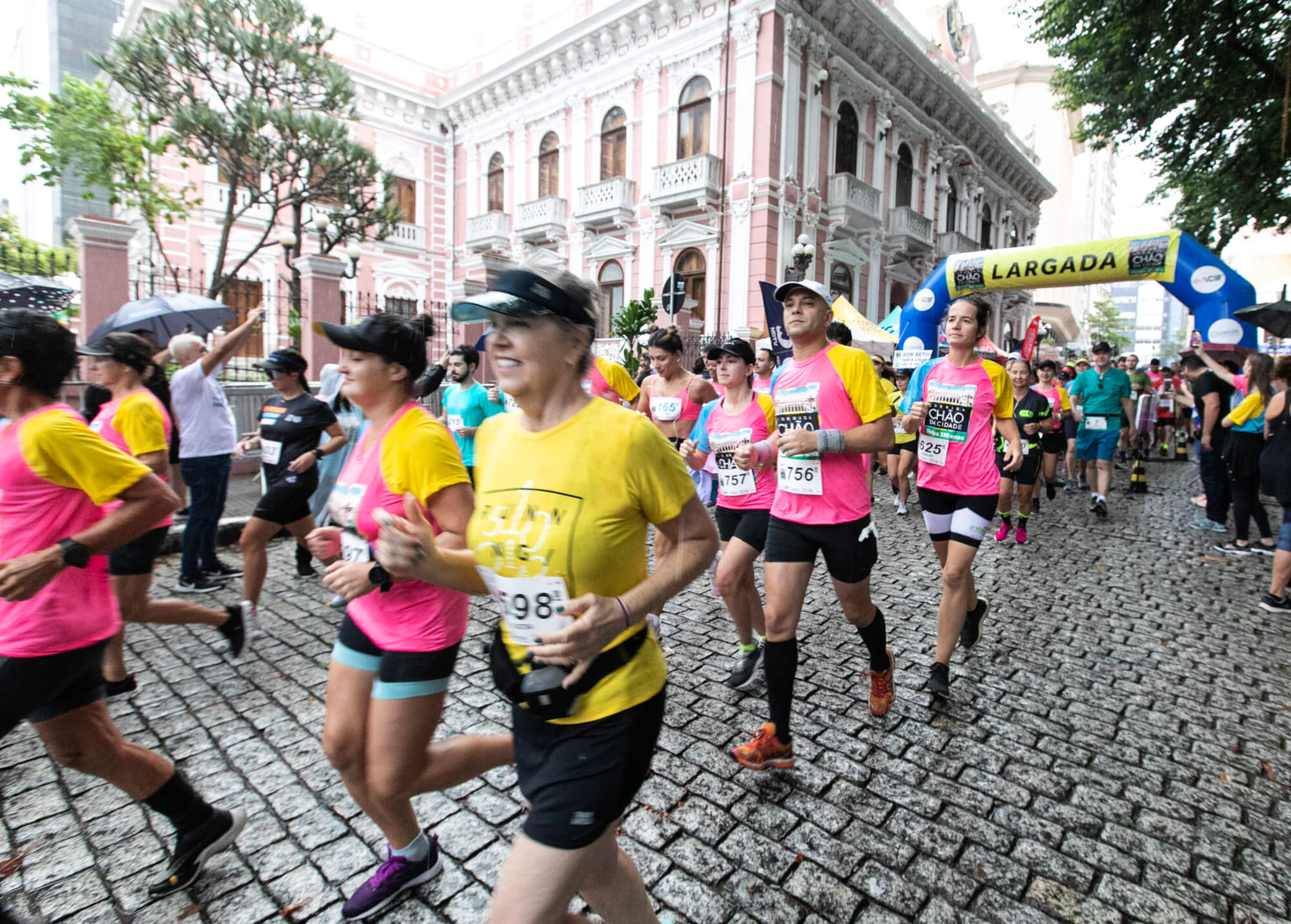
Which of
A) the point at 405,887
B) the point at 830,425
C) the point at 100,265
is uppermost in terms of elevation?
the point at 100,265

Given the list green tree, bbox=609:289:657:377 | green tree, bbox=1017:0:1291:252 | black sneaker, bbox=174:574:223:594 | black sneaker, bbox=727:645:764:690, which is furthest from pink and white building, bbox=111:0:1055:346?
black sneaker, bbox=727:645:764:690

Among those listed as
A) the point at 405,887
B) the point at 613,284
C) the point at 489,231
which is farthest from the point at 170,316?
the point at 489,231

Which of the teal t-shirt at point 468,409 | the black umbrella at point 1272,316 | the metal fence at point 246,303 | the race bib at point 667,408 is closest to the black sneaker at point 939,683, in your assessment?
the race bib at point 667,408

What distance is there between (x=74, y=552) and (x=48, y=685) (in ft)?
1.35

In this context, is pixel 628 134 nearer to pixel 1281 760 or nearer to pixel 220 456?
pixel 220 456

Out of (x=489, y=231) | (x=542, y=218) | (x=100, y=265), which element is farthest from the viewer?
(x=489, y=231)

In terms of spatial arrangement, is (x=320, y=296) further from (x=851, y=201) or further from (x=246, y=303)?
(x=851, y=201)

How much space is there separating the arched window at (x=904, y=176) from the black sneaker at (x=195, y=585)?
23358 mm

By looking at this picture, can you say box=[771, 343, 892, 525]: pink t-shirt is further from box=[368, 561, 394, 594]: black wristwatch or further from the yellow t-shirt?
box=[368, 561, 394, 594]: black wristwatch

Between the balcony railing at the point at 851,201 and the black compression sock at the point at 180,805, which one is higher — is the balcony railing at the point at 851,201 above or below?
above

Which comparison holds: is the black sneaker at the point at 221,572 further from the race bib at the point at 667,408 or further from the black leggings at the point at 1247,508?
the black leggings at the point at 1247,508

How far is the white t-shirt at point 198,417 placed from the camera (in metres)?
5.46

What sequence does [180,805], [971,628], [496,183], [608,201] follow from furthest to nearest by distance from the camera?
[496,183]
[608,201]
[971,628]
[180,805]

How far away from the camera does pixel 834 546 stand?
3195 mm
